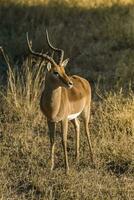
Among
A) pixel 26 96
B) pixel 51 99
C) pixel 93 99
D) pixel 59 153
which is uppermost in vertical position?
pixel 51 99

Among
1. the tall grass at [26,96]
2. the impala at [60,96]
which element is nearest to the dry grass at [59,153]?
the tall grass at [26,96]

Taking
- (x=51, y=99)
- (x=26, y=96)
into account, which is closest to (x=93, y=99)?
(x=26, y=96)

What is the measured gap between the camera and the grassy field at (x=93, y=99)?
7359 mm

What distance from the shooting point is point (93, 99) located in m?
10.7

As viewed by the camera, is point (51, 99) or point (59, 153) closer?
point (51, 99)

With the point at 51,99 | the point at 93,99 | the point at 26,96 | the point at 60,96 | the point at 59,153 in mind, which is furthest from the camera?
the point at 93,99

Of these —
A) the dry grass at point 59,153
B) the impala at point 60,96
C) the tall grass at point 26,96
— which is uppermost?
the impala at point 60,96

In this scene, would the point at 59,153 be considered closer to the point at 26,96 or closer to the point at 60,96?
the point at 60,96

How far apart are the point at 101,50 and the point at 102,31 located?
39.0 inches

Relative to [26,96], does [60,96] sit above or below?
above

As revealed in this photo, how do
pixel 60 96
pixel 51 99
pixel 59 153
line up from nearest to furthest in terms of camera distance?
1. pixel 51 99
2. pixel 60 96
3. pixel 59 153

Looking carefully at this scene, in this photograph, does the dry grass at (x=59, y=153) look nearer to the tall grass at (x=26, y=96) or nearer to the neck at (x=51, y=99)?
the tall grass at (x=26, y=96)

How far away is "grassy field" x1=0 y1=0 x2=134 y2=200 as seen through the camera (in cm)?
736

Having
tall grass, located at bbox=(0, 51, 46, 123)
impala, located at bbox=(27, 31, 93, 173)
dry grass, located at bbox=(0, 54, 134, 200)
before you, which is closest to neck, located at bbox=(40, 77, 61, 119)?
impala, located at bbox=(27, 31, 93, 173)
